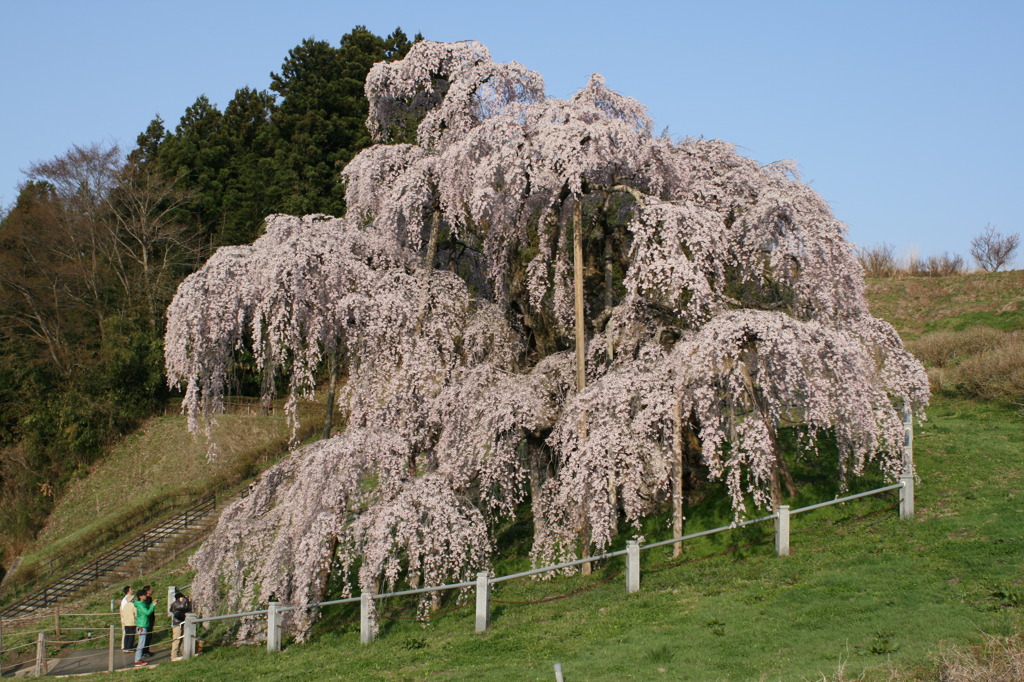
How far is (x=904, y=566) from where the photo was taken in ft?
37.9

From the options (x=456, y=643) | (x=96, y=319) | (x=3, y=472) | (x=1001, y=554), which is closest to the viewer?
(x=1001, y=554)

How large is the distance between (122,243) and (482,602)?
3730cm

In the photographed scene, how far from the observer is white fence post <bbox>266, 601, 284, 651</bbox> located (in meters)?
14.0

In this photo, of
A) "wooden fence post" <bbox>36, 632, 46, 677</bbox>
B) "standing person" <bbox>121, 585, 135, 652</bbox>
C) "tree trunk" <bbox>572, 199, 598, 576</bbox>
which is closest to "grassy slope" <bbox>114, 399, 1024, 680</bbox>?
"tree trunk" <bbox>572, 199, 598, 576</bbox>

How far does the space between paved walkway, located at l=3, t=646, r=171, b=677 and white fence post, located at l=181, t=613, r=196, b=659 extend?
0.42m

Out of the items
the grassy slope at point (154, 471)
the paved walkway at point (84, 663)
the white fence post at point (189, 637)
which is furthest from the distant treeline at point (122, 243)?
the white fence post at point (189, 637)

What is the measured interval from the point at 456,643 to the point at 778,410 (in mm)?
5988

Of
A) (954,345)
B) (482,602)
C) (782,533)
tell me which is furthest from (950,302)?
(482,602)

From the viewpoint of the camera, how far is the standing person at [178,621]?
50.9ft

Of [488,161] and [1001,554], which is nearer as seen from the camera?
[1001,554]

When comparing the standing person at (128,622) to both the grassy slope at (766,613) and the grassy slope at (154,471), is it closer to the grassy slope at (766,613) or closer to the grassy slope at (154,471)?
the grassy slope at (766,613)

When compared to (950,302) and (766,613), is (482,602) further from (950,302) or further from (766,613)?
(950,302)

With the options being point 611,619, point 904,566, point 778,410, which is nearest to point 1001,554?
point 904,566

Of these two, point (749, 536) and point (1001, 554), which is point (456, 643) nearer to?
point (749, 536)
